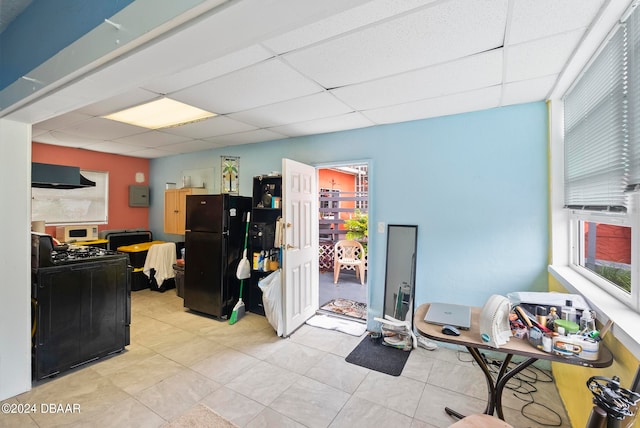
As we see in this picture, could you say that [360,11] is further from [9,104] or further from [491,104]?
[9,104]

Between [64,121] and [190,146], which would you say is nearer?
[64,121]

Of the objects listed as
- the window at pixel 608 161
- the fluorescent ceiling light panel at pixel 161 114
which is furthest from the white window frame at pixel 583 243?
the fluorescent ceiling light panel at pixel 161 114

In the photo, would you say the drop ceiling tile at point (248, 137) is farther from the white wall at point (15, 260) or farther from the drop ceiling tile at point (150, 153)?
the white wall at point (15, 260)

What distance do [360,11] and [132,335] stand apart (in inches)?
151

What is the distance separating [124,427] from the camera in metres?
1.86

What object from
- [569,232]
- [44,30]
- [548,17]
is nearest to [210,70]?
[44,30]

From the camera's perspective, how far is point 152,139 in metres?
4.00

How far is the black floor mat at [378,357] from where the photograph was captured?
2.60 meters

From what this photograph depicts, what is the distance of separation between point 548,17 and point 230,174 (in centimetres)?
381

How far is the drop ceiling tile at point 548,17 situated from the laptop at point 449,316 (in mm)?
1690

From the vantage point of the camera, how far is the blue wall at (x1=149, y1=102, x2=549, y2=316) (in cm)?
260

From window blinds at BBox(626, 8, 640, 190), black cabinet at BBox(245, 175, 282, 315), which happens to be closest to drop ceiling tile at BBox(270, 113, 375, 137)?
black cabinet at BBox(245, 175, 282, 315)

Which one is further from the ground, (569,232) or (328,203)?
(328,203)

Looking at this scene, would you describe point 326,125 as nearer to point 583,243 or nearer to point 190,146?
point 190,146
